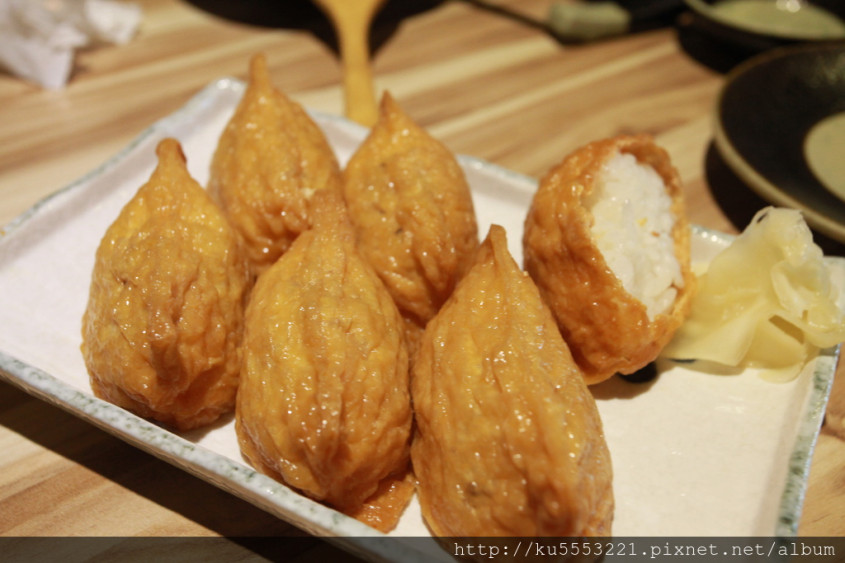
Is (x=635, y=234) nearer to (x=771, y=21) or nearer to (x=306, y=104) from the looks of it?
(x=306, y=104)

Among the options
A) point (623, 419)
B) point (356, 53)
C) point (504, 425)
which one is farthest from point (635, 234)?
point (356, 53)

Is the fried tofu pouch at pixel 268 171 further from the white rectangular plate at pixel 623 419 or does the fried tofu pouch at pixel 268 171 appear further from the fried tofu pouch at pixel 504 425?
the fried tofu pouch at pixel 504 425

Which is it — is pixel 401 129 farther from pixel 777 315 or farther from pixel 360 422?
pixel 777 315

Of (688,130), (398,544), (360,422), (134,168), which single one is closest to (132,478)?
(360,422)

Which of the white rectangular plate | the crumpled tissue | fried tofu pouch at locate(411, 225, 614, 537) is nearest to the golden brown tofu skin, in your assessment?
fried tofu pouch at locate(411, 225, 614, 537)

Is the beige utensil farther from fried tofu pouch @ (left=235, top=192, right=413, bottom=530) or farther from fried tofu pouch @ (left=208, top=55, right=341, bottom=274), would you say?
fried tofu pouch @ (left=235, top=192, right=413, bottom=530)

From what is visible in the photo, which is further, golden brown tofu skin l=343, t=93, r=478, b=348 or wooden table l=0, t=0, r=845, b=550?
golden brown tofu skin l=343, t=93, r=478, b=348

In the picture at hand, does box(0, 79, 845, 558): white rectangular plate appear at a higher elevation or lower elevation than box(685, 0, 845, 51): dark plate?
lower

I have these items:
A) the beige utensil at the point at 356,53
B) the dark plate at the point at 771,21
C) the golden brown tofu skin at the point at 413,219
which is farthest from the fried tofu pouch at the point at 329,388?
the dark plate at the point at 771,21
